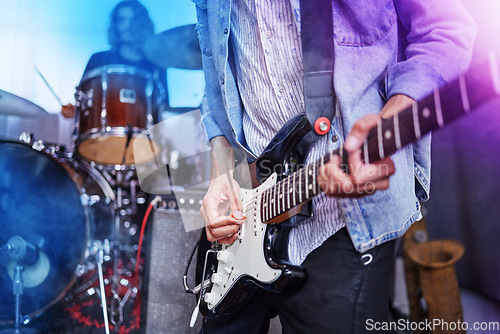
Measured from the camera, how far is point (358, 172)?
65cm

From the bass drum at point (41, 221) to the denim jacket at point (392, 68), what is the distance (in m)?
1.72

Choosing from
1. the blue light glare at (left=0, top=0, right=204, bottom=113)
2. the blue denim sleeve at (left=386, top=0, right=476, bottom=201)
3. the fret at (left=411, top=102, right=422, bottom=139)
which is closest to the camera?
the fret at (left=411, top=102, right=422, bottom=139)

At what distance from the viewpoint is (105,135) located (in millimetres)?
2398

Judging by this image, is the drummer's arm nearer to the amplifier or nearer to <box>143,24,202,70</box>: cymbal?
<box>143,24,202,70</box>: cymbal

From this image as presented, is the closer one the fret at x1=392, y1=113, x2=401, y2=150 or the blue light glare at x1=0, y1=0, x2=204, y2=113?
the fret at x1=392, y1=113, x2=401, y2=150

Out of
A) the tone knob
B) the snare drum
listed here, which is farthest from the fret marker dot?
the snare drum

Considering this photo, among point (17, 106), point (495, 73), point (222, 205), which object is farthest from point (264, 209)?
point (17, 106)

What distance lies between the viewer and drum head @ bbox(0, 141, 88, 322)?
79.6 inches

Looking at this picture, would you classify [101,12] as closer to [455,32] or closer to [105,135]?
[105,135]

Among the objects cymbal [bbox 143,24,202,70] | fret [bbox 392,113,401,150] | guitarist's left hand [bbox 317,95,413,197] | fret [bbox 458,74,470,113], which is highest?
cymbal [bbox 143,24,202,70]

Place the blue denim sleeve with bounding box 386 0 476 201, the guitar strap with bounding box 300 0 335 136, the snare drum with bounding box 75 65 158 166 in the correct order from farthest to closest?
1. the snare drum with bounding box 75 65 158 166
2. the guitar strap with bounding box 300 0 335 136
3. the blue denim sleeve with bounding box 386 0 476 201

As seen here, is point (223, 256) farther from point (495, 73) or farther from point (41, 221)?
point (41, 221)

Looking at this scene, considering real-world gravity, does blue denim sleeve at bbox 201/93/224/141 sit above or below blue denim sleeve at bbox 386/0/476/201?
below

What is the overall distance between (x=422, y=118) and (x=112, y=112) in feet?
7.20
